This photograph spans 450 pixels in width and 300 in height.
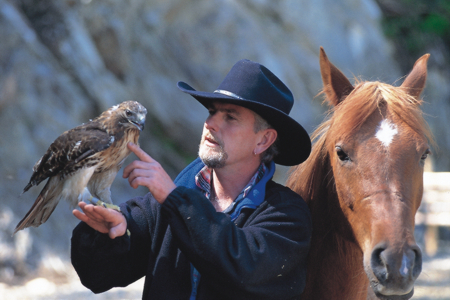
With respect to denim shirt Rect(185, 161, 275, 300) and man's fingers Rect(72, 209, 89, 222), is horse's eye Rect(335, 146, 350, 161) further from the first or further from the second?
man's fingers Rect(72, 209, 89, 222)

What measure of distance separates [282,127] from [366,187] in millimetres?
532

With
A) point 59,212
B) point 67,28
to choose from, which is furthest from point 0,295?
point 67,28

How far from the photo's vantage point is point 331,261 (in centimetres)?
237

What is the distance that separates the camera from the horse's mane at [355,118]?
2123mm

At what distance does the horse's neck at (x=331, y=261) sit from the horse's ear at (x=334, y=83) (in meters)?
0.54

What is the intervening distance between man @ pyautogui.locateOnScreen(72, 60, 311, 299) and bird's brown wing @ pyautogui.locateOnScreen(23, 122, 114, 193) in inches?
7.3

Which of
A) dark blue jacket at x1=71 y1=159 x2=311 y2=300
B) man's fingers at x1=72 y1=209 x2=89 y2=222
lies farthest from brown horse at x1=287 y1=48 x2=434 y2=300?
man's fingers at x1=72 y1=209 x2=89 y2=222

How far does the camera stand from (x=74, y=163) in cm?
212

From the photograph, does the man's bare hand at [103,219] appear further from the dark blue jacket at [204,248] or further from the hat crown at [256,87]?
the hat crown at [256,87]

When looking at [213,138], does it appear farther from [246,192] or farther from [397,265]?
[397,265]

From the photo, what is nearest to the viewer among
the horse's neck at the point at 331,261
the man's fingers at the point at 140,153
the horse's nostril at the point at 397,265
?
the horse's nostril at the point at 397,265

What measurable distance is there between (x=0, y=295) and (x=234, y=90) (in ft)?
16.2

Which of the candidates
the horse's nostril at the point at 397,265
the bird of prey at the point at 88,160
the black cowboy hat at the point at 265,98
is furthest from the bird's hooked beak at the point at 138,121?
the horse's nostril at the point at 397,265

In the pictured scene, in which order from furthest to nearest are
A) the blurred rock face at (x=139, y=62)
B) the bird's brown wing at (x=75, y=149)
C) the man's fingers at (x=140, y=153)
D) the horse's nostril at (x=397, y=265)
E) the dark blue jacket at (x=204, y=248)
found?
1. the blurred rock face at (x=139, y=62)
2. the bird's brown wing at (x=75, y=149)
3. the man's fingers at (x=140, y=153)
4. the dark blue jacket at (x=204, y=248)
5. the horse's nostril at (x=397, y=265)
